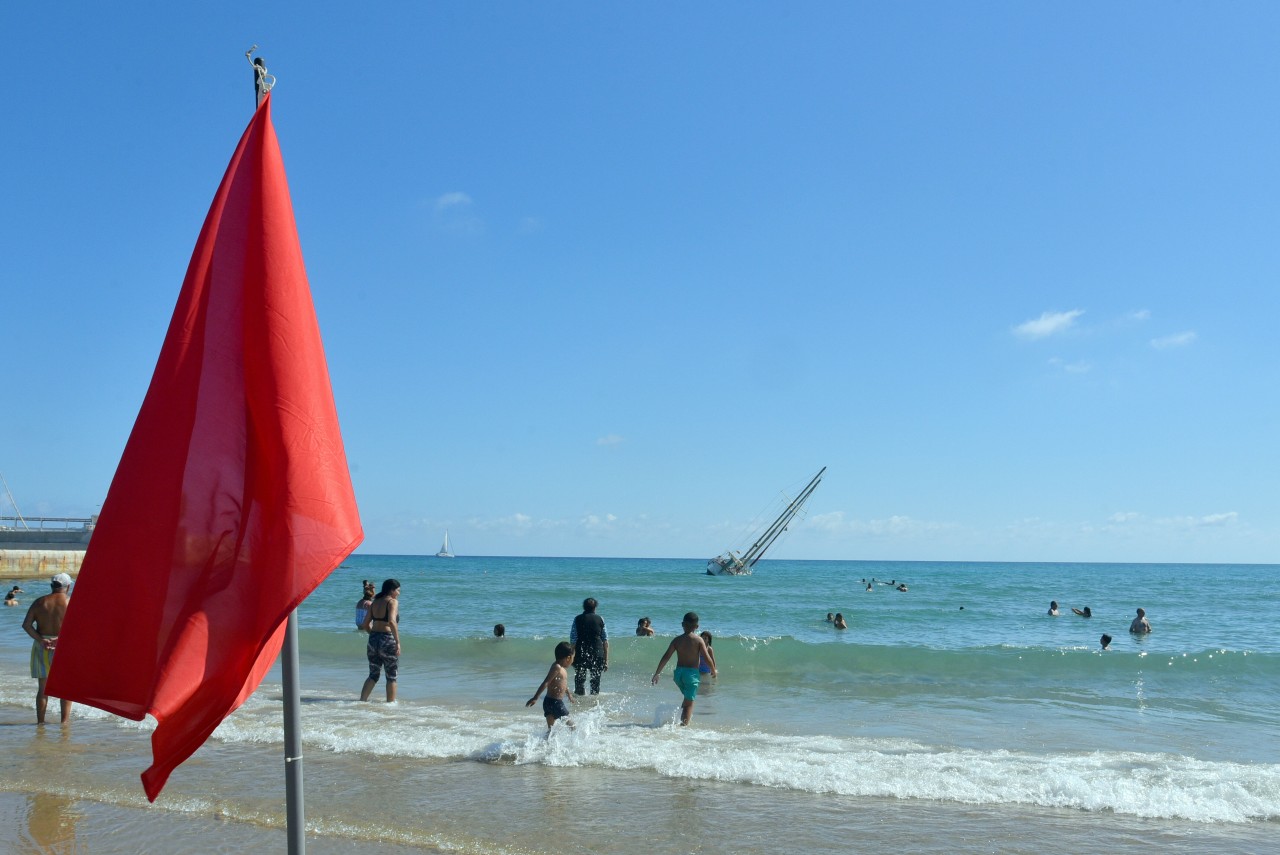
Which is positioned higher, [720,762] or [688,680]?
[688,680]

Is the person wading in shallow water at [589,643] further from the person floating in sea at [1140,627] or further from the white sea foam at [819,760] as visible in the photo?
the person floating in sea at [1140,627]

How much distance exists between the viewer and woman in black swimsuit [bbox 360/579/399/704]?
519 inches

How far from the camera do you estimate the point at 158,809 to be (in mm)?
7773

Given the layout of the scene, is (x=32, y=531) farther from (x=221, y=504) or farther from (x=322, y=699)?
(x=221, y=504)

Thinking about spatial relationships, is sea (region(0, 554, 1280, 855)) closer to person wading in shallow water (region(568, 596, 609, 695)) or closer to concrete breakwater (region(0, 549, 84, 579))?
person wading in shallow water (region(568, 596, 609, 695))

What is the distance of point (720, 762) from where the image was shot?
948cm

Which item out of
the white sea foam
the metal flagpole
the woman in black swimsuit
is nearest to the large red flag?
the metal flagpole

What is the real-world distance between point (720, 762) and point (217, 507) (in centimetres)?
765

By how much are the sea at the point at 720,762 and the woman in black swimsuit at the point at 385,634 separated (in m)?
0.47

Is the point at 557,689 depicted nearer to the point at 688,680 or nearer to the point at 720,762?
the point at 720,762

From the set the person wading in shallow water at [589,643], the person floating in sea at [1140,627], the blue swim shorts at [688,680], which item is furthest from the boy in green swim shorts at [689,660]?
the person floating in sea at [1140,627]

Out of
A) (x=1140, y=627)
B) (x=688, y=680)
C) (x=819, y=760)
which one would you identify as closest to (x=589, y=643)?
(x=688, y=680)

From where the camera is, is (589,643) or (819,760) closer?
(819,760)

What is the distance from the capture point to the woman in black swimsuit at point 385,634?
43.2 feet
